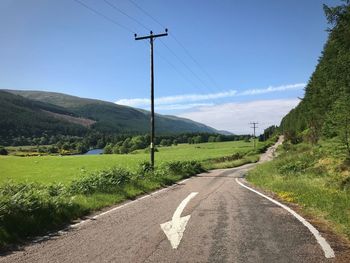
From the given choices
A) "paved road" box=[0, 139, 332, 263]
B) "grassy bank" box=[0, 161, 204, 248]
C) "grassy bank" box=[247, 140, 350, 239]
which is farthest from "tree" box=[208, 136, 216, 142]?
"paved road" box=[0, 139, 332, 263]

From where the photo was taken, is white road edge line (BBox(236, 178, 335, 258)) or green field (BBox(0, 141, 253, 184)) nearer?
white road edge line (BBox(236, 178, 335, 258))

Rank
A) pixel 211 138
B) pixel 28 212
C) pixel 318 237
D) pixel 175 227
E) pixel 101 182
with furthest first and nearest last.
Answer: pixel 211 138 < pixel 101 182 < pixel 28 212 < pixel 175 227 < pixel 318 237

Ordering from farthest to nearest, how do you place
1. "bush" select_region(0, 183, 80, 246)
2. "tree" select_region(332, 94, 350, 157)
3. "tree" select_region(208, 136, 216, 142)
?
"tree" select_region(208, 136, 216, 142), "tree" select_region(332, 94, 350, 157), "bush" select_region(0, 183, 80, 246)

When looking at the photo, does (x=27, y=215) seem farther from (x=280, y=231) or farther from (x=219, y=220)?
(x=280, y=231)

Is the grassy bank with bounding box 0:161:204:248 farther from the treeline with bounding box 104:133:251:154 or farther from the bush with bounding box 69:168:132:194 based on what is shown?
the treeline with bounding box 104:133:251:154

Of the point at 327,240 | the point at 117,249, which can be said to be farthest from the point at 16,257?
the point at 327,240

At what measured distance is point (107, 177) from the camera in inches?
771

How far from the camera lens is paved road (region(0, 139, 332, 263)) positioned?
710 centimetres

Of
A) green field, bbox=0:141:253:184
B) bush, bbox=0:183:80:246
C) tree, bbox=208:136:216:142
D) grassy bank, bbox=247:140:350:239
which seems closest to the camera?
bush, bbox=0:183:80:246

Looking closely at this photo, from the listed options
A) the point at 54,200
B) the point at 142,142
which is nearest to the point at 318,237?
the point at 54,200

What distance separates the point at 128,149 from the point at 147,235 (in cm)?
→ 15634

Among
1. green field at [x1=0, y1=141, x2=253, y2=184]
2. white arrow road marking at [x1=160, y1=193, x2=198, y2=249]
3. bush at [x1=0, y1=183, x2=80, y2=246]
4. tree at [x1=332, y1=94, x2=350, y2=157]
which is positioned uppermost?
tree at [x1=332, y1=94, x2=350, y2=157]

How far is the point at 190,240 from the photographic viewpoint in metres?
8.30

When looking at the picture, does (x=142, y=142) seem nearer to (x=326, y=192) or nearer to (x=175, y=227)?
(x=326, y=192)
